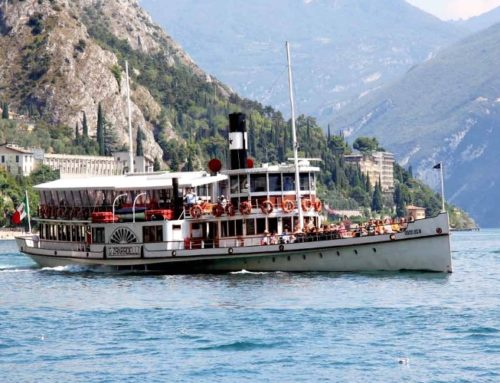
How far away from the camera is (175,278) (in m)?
78.9

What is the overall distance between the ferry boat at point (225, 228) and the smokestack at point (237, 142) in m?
0.06

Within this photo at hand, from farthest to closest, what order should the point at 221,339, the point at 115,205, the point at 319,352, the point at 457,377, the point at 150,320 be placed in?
the point at 115,205 → the point at 150,320 → the point at 221,339 → the point at 319,352 → the point at 457,377

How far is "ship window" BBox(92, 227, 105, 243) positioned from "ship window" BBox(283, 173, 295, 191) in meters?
11.2

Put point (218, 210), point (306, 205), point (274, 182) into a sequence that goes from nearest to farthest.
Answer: point (218, 210)
point (306, 205)
point (274, 182)

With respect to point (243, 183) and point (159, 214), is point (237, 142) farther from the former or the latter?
point (159, 214)

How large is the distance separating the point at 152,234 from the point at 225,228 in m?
4.21

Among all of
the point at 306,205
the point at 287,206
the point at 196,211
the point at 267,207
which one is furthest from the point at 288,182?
the point at 196,211


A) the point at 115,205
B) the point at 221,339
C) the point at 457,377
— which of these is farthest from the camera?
the point at 115,205

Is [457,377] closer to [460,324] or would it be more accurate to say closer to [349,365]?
[349,365]

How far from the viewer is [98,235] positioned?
85688 mm

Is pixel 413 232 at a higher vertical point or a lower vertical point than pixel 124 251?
higher

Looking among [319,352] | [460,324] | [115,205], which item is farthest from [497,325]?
[115,205]

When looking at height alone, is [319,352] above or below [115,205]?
below

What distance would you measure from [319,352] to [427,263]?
1102 inches
